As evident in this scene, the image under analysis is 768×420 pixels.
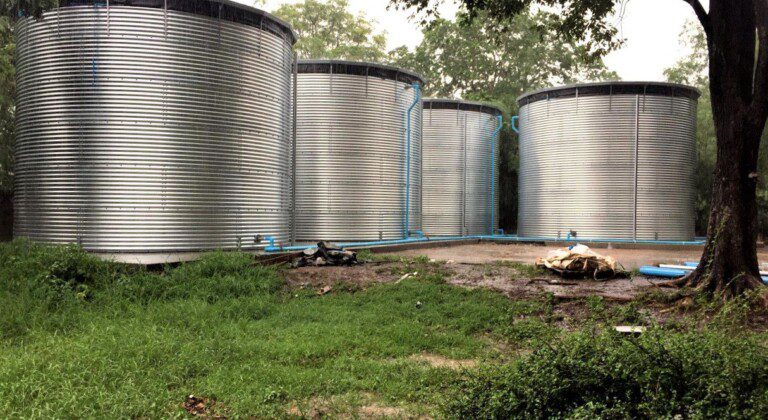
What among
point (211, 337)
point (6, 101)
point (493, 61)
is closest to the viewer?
point (211, 337)

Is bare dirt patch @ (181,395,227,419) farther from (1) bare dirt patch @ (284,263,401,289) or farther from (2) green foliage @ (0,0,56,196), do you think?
(2) green foliage @ (0,0,56,196)

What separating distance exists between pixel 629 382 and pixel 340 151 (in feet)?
36.5

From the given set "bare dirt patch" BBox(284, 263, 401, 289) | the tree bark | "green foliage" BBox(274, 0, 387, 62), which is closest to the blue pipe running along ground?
"bare dirt patch" BBox(284, 263, 401, 289)

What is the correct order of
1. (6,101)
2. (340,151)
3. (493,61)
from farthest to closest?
(493,61) → (6,101) → (340,151)

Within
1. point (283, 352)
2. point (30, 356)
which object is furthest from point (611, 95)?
point (30, 356)

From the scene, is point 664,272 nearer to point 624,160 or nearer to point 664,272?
point 664,272

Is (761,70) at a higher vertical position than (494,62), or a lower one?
lower

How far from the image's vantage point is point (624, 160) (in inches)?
643

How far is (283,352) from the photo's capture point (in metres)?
5.00

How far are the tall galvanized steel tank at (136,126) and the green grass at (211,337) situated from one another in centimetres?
103

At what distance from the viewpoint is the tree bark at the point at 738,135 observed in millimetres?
6852

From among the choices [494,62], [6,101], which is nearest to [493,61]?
[494,62]

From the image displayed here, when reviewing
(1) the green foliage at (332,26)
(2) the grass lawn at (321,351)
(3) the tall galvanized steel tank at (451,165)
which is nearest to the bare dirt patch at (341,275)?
(2) the grass lawn at (321,351)

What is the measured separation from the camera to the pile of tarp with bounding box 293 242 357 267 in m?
9.59
